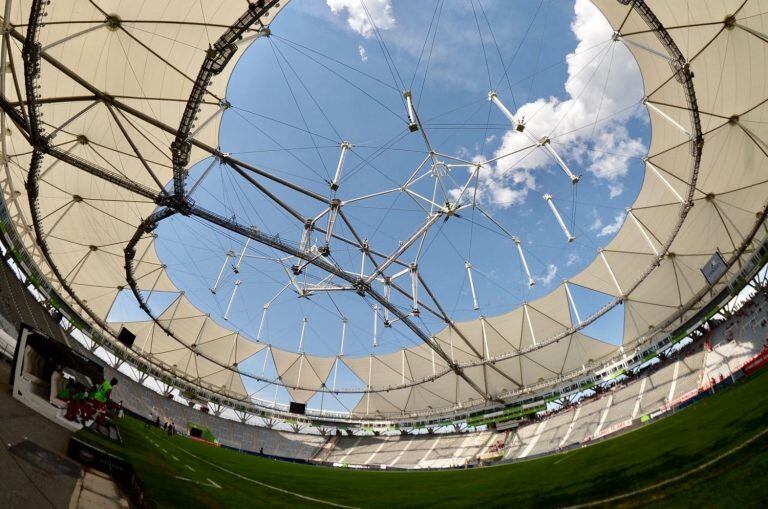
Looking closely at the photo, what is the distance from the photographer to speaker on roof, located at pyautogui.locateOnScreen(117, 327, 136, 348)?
48.0 m

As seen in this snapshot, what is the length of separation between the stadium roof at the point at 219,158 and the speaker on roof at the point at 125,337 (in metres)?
1.62

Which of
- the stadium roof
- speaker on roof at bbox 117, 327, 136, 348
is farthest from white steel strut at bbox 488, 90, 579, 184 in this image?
speaker on roof at bbox 117, 327, 136, 348

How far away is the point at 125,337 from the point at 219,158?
33.8m

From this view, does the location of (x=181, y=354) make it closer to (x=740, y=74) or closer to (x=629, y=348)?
(x=629, y=348)

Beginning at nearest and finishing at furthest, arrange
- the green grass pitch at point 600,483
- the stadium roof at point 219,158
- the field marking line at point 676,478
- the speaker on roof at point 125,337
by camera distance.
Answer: the green grass pitch at point 600,483, the field marking line at point 676,478, the stadium roof at point 219,158, the speaker on roof at point 125,337

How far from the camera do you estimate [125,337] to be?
48.2 metres

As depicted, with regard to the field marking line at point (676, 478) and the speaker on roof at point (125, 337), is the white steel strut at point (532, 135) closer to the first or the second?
the field marking line at point (676, 478)

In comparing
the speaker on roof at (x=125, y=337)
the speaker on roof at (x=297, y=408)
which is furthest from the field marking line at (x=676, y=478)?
the speaker on roof at (x=297, y=408)

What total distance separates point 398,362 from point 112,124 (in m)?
41.7

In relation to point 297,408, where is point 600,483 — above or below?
below

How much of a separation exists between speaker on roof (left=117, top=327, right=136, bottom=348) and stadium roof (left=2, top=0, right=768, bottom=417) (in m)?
1.62

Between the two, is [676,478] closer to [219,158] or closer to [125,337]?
[219,158]

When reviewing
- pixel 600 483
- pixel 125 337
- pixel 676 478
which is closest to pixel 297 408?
pixel 125 337

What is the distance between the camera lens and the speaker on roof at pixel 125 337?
157 ft
